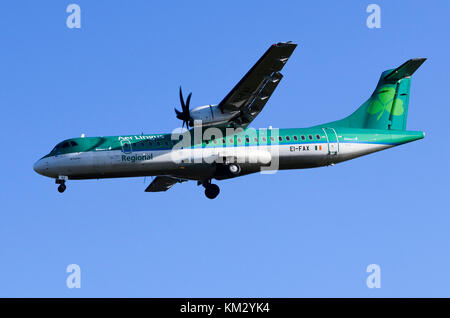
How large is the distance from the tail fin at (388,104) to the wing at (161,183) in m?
6.87

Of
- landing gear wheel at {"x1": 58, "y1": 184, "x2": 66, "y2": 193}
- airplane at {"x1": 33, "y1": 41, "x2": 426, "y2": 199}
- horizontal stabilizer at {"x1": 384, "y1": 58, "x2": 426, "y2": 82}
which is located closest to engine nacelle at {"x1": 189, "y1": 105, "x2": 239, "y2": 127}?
airplane at {"x1": 33, "y1": 41, "x2": 426, "y2": 199}

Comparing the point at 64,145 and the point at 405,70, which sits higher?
the point at 405,70

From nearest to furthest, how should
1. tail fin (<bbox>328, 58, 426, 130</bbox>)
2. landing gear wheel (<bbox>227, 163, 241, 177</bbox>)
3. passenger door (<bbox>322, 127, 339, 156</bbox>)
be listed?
landing gear wheel (<bbox>227, 163, 241, 177</bbox>)
passenger door (<bbox>322, 127, 339, 156</bbox>)
tail fin (<bbox>328, 58, 426, 130</bbox>)

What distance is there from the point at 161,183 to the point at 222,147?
386 cm

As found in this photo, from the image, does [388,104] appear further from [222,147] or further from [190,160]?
[190,160]

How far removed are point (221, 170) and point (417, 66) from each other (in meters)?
9.17

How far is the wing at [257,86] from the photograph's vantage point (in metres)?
24.5

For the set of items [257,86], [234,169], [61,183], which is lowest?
[61,183]

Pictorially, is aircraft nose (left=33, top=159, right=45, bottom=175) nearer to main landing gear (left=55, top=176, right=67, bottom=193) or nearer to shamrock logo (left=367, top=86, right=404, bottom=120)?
main landing gear (left=55, top=176, right=67, bottom=193)

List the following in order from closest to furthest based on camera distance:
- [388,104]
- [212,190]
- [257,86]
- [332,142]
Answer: [257,86] < [332,142] < [212,190] < [388,104]

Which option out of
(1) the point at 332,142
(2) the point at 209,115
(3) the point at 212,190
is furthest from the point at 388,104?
(2) the point at 209,115

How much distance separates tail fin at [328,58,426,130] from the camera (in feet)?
97.1

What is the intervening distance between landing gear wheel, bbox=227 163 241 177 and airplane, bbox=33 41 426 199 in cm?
4

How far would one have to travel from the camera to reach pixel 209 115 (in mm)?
26359
